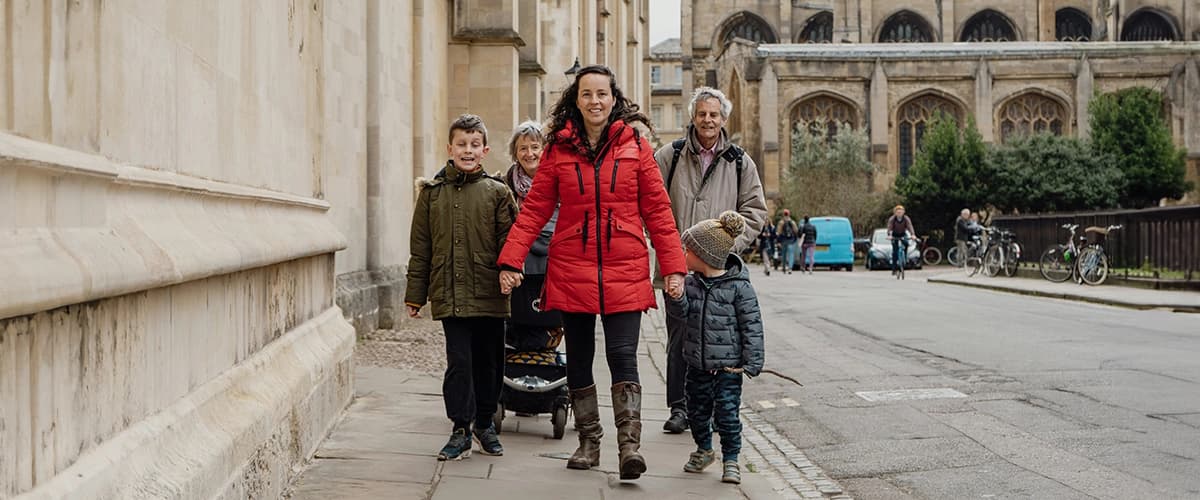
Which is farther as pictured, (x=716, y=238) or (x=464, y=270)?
(x=464, y=270)

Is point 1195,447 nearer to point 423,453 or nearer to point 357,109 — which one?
point 423,453

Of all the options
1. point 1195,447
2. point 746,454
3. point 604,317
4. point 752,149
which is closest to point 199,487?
point 604,317

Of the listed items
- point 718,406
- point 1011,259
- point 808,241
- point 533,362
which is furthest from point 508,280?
point 808,241

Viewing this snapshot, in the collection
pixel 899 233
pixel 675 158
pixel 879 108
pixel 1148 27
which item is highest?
pixel 1148 27

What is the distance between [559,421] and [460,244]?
1247mm

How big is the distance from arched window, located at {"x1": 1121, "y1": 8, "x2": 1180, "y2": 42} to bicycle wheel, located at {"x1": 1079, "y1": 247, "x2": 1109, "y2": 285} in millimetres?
55590

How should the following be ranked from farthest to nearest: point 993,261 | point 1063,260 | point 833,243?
point 833,243, point 993,261, point 1063,260

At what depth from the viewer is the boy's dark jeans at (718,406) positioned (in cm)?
548

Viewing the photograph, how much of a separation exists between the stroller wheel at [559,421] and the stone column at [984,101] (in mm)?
55689

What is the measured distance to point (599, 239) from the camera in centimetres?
533

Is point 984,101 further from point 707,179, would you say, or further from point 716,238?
point 716,238

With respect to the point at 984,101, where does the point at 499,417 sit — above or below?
below

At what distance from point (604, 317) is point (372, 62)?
7.76 meters

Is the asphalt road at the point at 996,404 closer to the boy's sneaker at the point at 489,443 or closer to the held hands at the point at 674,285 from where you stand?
the held hands at the point at 674,285
